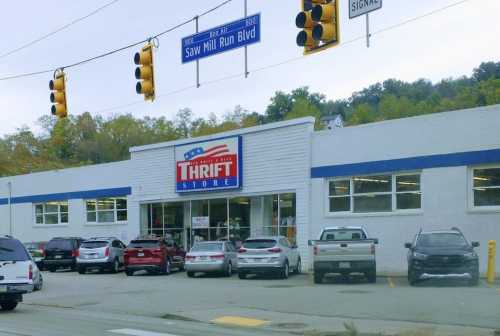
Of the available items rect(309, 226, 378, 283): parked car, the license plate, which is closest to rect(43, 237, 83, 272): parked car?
rect(309, 226, 378, 283): parked car

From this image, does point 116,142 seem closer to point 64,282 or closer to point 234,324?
point 64,282

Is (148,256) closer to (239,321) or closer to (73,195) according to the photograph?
(73,195)

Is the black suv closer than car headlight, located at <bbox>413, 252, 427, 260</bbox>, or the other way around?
the black suv

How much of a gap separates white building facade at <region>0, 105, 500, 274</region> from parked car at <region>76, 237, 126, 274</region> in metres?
4.69

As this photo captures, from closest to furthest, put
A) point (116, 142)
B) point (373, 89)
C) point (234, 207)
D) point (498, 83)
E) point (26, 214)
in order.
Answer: point (234, 207), point (26, 214), point (498, 83), point (116, 142), point (373, 89)

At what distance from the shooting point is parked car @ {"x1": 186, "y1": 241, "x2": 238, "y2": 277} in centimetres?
2722

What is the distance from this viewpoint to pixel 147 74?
682 inches

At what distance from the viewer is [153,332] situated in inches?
515

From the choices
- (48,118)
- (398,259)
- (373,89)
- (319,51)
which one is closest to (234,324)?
(319,51)

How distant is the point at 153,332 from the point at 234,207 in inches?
795

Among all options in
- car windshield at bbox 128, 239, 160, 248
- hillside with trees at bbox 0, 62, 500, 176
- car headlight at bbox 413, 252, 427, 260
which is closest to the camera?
car headlight at bbox 413, 252, 427, 260

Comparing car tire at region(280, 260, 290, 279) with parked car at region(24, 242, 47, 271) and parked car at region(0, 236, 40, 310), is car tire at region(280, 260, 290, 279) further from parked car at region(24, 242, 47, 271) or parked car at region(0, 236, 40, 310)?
parked car at region(24, 242, 47, 271)

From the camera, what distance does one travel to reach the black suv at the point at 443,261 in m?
20.6

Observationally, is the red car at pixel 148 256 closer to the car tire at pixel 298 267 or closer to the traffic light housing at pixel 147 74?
the car tire at pixel 298 267
